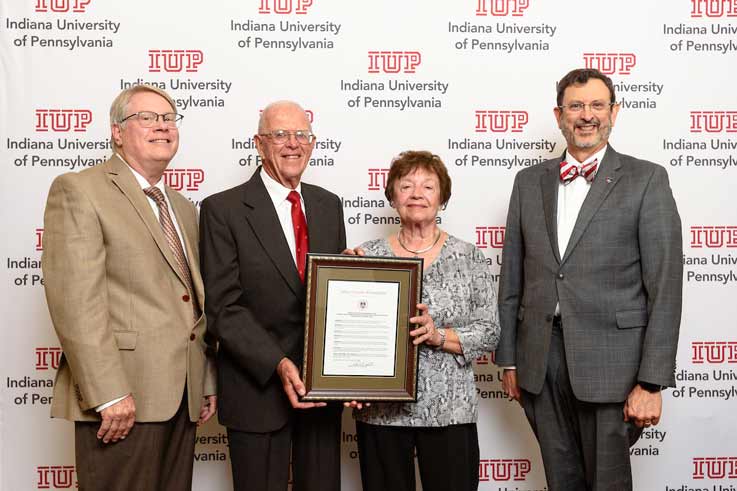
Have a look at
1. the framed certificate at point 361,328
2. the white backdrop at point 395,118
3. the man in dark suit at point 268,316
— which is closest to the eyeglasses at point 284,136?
the man in dark suit at point 268,316

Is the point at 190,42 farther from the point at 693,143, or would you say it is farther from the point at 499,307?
the point at 693,143

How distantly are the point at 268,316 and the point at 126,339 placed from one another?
46cm

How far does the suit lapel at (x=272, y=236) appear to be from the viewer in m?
2.36

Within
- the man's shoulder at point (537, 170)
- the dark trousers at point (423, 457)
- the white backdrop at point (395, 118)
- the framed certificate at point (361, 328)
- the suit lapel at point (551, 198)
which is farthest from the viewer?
the white backdrop at point (395, 118)

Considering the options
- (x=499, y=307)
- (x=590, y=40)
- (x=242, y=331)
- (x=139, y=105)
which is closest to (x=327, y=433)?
(x=242, y=331)

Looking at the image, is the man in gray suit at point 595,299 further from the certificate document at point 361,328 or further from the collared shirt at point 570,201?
the certificate document at point 361,328

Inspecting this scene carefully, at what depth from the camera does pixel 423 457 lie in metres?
2.38

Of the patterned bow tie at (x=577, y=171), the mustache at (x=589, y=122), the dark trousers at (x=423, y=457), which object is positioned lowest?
the dark trousers at (x=423, y=457)

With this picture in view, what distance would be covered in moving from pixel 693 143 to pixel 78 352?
2880mm

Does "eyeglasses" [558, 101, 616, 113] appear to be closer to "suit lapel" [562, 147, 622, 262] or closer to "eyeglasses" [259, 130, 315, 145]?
"suit lapel" [562, 147, 622, 262]

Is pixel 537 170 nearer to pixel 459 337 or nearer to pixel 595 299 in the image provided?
pixel 595 299

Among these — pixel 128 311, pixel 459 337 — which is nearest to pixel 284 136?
pixel 128 311

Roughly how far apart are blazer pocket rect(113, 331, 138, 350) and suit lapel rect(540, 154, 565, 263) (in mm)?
1450

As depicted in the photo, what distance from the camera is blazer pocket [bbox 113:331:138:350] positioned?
2197 millimetres
